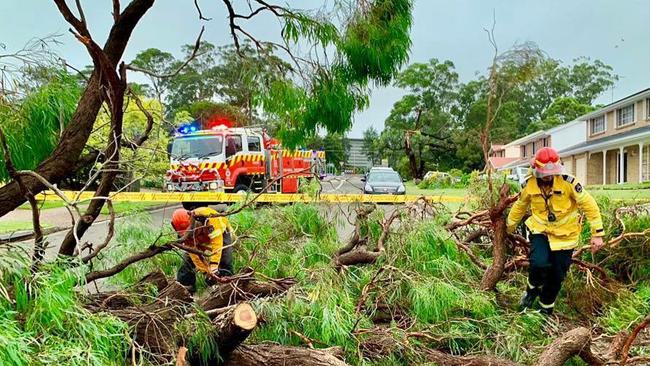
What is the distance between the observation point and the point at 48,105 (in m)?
2.54

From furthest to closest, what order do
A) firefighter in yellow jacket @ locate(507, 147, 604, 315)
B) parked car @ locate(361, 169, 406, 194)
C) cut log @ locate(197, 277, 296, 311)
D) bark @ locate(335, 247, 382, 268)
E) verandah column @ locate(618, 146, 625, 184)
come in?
verandah column @ locate(618, 146, 625, 184) → parked car @ locate(361, 169, 406, 194) → bark @ locate(335, 247, 382, 268) → firefighter in yellow jacket @ locate(507, 147, 604, 315) → cut log @ locate(197, 277, 296, 311)

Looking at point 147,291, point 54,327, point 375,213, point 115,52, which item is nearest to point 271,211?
point 375,213

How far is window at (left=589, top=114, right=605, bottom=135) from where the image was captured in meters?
26.1

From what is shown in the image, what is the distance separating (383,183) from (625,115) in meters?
16.1

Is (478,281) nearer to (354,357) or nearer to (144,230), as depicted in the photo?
(354,357)

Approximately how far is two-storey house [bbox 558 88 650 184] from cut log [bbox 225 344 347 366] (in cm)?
1940

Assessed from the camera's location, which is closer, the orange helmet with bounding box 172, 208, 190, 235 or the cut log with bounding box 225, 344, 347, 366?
the cut log with bounding box 225, 344, 347, 366

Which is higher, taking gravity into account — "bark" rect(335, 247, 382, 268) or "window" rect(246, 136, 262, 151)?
"window" rect(246, 136, 262, 151)

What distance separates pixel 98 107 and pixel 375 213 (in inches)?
105

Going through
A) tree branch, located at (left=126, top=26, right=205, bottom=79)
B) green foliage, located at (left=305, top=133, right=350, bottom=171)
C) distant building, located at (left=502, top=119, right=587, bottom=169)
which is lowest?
green foliage, located at (left=305, top=133, right=350, bottom=171)

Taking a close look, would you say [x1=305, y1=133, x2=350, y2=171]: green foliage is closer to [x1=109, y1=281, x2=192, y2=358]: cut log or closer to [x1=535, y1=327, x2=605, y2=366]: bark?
[x1=109, y1=281, x2=192, y2=358]: cut log

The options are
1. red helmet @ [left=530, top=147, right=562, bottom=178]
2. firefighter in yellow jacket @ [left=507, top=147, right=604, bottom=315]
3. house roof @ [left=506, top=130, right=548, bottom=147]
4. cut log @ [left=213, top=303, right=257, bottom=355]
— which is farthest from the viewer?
house roof @ [left=506, top=130, right=548, bottom=147]

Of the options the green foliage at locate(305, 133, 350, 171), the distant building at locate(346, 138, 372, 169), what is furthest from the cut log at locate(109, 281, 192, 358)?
the distant building at locate(346, 138, 372, 169)

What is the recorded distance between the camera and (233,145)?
11.4m
